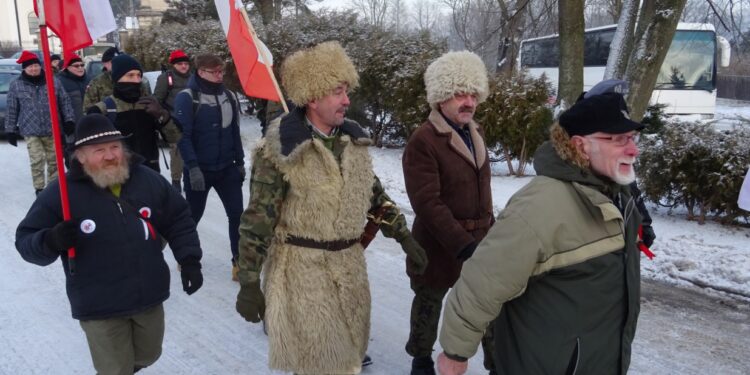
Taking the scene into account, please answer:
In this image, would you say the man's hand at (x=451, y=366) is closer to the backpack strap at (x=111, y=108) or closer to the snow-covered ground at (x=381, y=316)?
the snow-covered ground at (x=381, y=316)

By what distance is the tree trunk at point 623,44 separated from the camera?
7.73 meters

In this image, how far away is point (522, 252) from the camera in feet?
6.94

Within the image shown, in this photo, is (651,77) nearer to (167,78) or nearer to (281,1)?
(167,78)

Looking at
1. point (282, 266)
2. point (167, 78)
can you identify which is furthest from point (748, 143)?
point (167, 78)

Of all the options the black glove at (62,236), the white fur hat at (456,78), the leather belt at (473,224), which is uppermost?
the white fur hat at (456,78)

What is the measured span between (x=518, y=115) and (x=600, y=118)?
7.17 meters

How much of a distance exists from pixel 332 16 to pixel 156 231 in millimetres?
13672

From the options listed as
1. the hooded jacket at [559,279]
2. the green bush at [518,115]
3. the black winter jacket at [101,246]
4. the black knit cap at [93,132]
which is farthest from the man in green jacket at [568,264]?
the green bush at [518,115]

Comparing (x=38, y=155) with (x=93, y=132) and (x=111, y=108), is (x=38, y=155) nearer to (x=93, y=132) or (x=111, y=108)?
(x=111, y=108)

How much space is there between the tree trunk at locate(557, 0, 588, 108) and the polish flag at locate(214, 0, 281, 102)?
4777mm

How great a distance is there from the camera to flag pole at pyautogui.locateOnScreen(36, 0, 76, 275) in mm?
2734

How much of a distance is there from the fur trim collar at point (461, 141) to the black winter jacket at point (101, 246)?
5.24ft

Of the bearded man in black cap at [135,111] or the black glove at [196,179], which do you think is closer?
the black glove at [196,179]

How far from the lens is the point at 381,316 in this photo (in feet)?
15.8
